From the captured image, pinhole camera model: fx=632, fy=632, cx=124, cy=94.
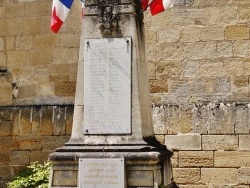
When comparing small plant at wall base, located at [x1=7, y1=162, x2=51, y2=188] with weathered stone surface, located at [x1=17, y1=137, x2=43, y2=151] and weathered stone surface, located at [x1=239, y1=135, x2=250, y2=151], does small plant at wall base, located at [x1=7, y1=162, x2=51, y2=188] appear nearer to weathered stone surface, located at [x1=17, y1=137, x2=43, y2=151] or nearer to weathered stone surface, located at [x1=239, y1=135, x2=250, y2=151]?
weathered stone surface, located at [x1=17, y1=137, x2=43, y2=151]

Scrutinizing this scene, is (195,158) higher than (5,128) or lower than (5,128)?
lower

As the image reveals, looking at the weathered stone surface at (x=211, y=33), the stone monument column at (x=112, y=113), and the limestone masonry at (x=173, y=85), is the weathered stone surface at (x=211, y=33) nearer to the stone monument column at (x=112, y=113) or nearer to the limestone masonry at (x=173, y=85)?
the limestone masonry at (x=173, y=85)

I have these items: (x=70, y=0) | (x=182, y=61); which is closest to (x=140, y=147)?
(x=70, y=0)

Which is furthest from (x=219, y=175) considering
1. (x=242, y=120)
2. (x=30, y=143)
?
(x=30, y=143)

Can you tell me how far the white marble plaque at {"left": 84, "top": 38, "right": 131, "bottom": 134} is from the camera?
6477mm

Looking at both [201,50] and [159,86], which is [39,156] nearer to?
[159,86]

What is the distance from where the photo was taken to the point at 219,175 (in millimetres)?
8492

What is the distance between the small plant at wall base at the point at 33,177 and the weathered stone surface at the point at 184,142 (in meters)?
1.75

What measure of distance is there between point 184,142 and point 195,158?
0.26 metres

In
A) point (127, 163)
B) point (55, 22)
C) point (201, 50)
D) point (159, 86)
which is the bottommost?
point (127, 163)

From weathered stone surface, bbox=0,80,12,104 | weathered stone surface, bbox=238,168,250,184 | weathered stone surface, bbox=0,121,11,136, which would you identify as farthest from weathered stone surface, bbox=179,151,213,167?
weathered stone surface, bbox=0,80,12,104

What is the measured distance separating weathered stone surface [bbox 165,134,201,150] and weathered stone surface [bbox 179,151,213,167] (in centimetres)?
7

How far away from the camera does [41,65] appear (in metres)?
9.61

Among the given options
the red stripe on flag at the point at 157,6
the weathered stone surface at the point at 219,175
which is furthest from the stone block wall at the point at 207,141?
the red stripe on flag at the point at 157,6
